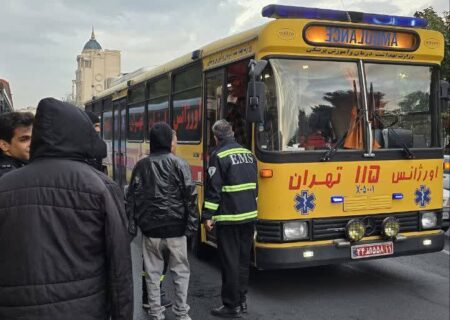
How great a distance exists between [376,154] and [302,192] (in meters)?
0.97

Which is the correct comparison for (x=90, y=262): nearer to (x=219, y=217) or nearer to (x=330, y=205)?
(x=219, y=217)

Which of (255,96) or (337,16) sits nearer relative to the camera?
(255,96)

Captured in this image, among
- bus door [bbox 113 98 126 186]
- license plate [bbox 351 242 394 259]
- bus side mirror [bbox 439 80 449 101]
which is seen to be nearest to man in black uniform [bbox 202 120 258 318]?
license plate [bbox 351 242 394 259]

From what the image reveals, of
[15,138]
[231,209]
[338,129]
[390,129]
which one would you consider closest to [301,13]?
[338,129]

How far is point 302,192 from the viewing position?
18.6ft

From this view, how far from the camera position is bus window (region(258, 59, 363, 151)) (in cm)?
568

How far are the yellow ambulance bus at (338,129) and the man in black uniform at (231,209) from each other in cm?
35

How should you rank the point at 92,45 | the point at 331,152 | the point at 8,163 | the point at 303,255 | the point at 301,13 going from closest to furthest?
the point at 8,163 → the point at 303,255 → the point at 331,152 → the point at 301,13 → the point at 92,45

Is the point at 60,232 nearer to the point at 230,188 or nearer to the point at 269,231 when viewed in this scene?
the point at 230,188

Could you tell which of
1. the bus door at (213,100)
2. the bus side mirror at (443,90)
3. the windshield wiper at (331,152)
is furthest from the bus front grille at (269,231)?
the bus side mirror at (443,90)

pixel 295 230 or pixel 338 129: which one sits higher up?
pixel 338 129

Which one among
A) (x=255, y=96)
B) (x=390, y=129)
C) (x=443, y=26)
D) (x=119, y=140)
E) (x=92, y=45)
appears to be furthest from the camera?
(x=92, y=45)

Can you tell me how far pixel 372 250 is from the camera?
5879mm

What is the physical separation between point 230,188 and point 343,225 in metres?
1.40
